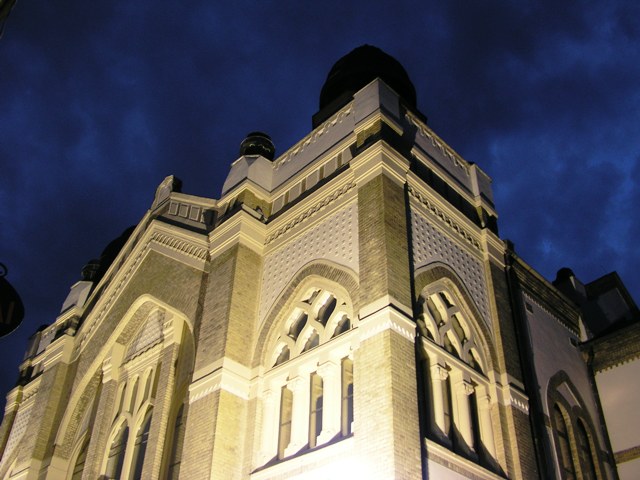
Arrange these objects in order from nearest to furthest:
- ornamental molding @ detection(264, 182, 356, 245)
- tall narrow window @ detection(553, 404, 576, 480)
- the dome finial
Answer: ornamental molding @ detection(264, 182, 356, 245) → tall narrow window @ detection(553, 404, 576, 480) → the dome finial

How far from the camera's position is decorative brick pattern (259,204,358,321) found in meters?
13.9

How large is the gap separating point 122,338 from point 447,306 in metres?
9.95

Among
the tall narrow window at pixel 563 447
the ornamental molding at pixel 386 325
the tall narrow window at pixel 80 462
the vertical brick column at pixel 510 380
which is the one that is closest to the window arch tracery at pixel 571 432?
the tall narrow window at pixel 563 447

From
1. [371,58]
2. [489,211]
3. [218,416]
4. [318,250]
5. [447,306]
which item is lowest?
[218,416]

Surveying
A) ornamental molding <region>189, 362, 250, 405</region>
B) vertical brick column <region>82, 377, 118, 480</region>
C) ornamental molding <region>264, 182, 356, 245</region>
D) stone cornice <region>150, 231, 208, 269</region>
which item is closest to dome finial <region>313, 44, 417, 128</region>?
stone cornice <region>150, 231, 208, 269</region>

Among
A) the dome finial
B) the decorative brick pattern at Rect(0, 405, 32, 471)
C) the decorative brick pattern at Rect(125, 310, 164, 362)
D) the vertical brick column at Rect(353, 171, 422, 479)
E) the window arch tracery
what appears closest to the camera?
the vertical brick column at Rect(353, 171, 422, 479)

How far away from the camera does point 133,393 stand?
17969 millimetres

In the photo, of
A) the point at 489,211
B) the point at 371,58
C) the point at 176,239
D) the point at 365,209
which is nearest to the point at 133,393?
the point at 176,239

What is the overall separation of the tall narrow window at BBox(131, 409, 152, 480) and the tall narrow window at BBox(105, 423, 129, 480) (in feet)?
1.73

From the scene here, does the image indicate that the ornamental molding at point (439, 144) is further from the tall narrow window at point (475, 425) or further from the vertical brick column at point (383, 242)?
the tall narrow window at point (475, 425)

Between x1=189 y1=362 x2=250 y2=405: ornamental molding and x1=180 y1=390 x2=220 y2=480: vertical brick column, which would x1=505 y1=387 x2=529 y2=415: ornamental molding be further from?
x1=180 y1=390 x2=220 y2=480: vertical brick column

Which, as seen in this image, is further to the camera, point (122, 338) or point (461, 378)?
point (122, 338)

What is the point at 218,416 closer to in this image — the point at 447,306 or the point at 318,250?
the point at 318,250

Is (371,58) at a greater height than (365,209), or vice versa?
(371,58)
